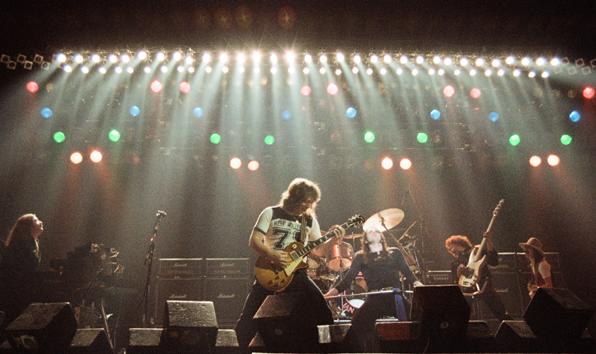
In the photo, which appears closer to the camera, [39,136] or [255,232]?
[255,232]

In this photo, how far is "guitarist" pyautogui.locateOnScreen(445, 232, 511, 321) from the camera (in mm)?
Result: 7445

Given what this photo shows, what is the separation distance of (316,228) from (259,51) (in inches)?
179

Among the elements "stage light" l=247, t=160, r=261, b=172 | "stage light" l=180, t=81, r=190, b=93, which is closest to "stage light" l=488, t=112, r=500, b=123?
"stage light" l=247, t=160, r=261, b=172

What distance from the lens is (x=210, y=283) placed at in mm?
9125

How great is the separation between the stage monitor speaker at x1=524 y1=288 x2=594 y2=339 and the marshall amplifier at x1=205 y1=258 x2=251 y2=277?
19.0 feet

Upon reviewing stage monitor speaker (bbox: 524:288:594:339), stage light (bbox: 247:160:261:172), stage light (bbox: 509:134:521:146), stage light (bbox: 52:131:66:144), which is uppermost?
stage light (bbox: 52:131:66:144)

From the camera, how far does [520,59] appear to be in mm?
9297

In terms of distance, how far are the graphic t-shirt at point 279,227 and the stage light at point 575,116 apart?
7829mm

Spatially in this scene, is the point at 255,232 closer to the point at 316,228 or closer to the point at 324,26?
the point at 316,228

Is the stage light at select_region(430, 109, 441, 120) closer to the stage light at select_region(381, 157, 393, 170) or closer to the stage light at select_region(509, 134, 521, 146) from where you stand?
the stage light at select_region(381, 157, 393, 170)

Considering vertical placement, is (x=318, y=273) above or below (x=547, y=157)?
below

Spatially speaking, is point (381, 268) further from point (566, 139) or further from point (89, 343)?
point (566, 139)

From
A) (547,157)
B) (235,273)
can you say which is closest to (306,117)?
(235,273)

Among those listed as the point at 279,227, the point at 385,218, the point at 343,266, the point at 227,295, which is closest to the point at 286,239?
the point at 279,227
